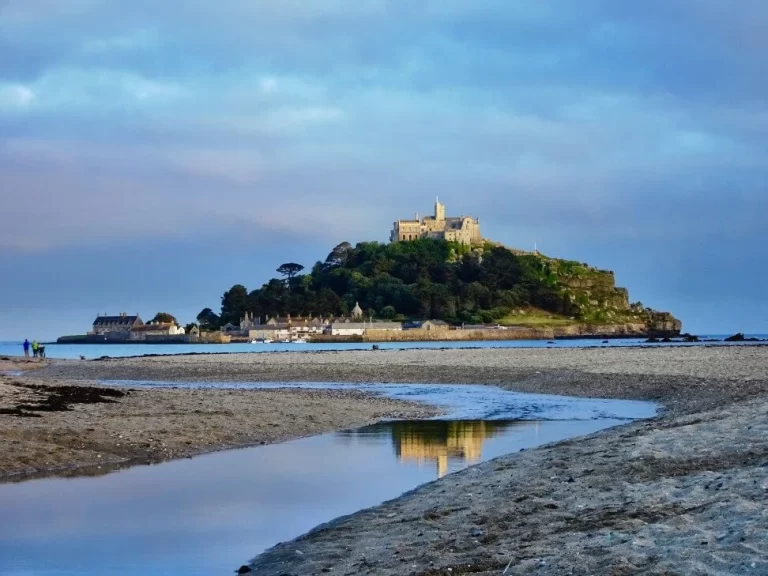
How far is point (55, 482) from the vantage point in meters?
14.9

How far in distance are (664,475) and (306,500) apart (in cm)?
518

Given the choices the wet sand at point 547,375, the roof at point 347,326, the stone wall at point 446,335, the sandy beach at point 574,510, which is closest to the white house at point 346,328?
the roof at point 347,326

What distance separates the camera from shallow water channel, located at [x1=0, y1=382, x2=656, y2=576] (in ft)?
34.0

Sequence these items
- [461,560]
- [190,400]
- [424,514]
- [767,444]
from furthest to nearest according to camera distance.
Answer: [190,400] → [767,444] → [424,514] → [461,560]

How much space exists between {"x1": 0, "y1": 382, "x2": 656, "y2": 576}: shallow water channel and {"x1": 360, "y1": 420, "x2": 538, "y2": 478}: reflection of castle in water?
1.1 inches

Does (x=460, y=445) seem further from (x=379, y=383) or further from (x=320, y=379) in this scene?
(x=320, y=379)

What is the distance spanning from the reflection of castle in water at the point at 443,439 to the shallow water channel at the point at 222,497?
3 centimetres

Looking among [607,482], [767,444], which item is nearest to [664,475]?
[607,482]

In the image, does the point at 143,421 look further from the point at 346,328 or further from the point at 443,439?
the point at 346,328

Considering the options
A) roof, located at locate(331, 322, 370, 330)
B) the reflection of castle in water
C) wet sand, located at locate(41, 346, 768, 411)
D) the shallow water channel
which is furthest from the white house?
the shallow water channel

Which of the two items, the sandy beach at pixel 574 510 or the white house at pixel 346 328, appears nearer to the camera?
the sandy beach at pixel 574 510

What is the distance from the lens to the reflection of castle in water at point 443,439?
58.9 feet

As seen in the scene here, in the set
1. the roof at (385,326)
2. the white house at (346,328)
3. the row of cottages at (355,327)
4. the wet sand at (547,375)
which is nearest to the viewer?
the wet sand at (547,375)

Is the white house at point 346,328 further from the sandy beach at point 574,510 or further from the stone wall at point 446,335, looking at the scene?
the sandy beach at point 574,510
